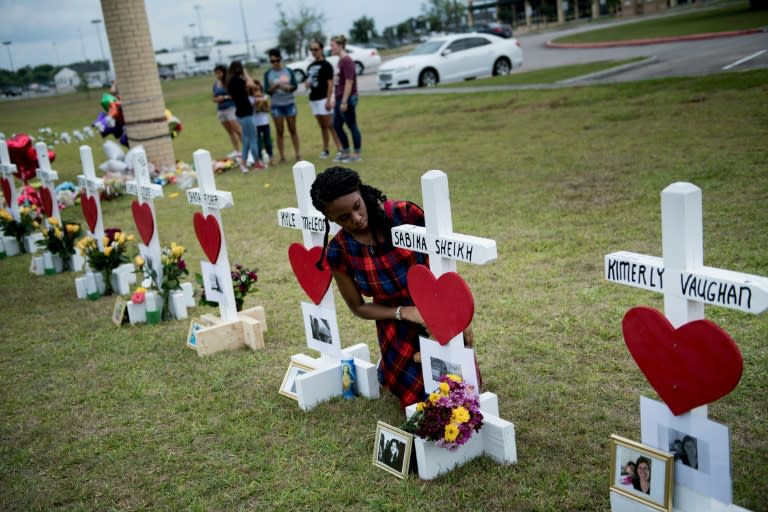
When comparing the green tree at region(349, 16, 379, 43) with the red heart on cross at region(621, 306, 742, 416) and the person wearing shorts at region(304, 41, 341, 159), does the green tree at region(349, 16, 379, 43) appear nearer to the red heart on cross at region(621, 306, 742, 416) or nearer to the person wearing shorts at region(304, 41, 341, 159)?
the person wearing shorts at region(304, 41, 341, 159)

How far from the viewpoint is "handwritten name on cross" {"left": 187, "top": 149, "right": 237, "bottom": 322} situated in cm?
497

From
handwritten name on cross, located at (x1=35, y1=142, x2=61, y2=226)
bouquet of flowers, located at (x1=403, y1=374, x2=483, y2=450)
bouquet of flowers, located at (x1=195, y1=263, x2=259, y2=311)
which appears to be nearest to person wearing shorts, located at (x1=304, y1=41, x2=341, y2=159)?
handwritten name on cross, located at (x1=35, y1=142, x2=61, y2=226)

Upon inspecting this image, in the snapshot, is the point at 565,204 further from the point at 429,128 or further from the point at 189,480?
the point at 429,128

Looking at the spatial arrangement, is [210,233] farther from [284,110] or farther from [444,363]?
[284,110]

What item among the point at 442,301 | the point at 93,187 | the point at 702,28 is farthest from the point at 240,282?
the point at 702,28

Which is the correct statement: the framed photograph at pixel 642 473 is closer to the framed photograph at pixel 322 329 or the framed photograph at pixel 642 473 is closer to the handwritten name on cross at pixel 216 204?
the framed photograph at pixel 322 329

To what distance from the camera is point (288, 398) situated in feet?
14.0

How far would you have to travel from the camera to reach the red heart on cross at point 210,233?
5.04 m

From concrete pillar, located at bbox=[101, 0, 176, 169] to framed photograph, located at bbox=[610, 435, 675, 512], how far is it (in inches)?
455

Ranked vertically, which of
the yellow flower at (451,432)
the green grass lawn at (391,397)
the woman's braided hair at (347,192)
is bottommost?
the green grass lawn at (391,397)

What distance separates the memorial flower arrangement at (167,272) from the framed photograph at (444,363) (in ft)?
9.62

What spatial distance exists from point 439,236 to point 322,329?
1307 mm

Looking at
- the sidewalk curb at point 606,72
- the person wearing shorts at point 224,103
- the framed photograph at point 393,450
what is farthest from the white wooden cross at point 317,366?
the sidewalk curb at point 606,72

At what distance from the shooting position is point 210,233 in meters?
5.08
